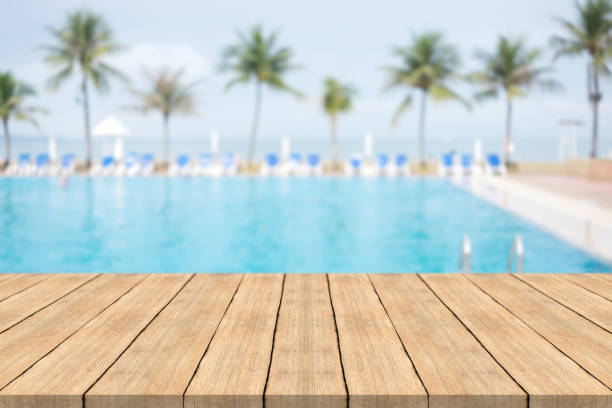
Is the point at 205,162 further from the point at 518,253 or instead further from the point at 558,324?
the point at 558,324

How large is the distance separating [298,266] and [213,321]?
6.12 meters

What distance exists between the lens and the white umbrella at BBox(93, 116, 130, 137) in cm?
2050

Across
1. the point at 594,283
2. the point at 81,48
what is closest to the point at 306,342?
the point at 594,283

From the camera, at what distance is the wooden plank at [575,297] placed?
2406 mm

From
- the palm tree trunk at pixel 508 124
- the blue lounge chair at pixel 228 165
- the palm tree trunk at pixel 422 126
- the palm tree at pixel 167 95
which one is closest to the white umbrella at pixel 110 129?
the blue lounge chair at pixel 228 165

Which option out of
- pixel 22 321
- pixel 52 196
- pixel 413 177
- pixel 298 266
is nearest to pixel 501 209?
pixel 298 266

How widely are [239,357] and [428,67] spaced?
22708mm

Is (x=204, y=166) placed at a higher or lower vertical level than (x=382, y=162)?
lower

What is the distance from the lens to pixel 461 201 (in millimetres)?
14000

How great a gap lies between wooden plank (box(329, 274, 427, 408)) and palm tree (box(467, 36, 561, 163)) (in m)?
22.0

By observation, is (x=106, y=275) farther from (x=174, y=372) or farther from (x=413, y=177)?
(x=413, y=177)

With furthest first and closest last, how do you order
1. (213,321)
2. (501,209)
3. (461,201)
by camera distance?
(461,201)
(501,209)
(213,321)

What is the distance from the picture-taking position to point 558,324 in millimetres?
2305

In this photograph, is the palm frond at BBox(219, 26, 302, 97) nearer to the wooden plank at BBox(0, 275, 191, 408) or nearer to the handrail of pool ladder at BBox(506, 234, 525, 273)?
the handrail of pool ladder at BBox(506, 234, 525, 273)
